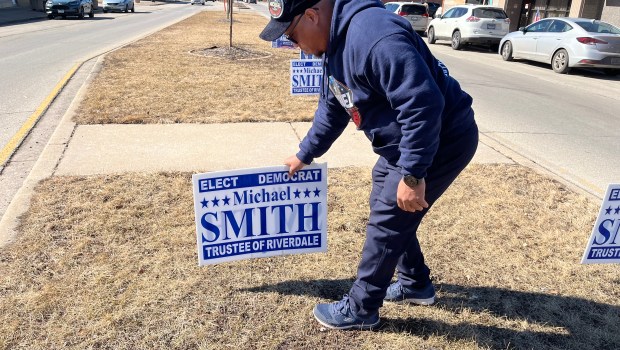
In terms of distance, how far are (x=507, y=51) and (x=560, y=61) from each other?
2.59 meters

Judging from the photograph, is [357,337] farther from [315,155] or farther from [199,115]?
[199,115]

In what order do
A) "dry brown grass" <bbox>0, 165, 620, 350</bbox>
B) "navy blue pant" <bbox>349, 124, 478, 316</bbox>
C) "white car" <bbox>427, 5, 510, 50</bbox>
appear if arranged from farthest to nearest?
"white car" <bbox>427, 5, 510, 50</bbox> → "dry brown grass" <bbox>0, 165, 620, 350</bbox> → "navy blue pant" <bbox>349, 124, 478, 316</bbox>

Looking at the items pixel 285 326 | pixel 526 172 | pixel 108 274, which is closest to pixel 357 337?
pixel 285 326

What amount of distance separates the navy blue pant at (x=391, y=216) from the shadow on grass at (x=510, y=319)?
14.6 inches

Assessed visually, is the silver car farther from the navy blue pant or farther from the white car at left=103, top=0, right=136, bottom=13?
the white car at left=103, top=0, right=136, bottom=13

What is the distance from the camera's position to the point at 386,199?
7.32ft

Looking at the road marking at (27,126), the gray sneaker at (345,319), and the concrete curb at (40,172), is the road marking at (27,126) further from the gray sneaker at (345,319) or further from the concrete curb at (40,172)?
the gray sneaker at (345,319)

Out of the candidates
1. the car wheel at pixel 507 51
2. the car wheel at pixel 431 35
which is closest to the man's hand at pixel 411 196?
the car wheel at pixel 507 51

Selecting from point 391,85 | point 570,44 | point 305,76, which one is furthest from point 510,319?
point 570,44

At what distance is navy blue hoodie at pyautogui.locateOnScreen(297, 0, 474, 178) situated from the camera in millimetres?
1852

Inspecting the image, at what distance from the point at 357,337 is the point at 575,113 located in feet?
23.8

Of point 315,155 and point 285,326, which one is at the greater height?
point 315,155

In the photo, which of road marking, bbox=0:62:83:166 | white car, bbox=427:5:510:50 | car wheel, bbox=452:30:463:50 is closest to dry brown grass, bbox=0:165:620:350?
road marking, bbox=0:62:83:166

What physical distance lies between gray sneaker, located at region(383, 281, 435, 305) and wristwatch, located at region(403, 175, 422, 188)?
987 mm
